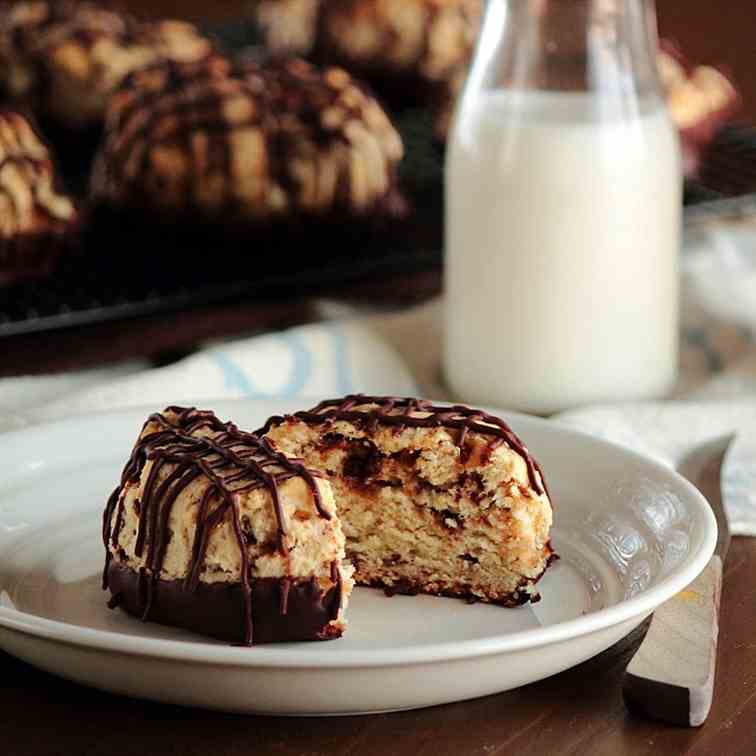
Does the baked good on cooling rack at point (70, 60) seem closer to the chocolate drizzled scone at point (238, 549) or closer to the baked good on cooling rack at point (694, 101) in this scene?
the baked good on cooling rack at point (694, 101)

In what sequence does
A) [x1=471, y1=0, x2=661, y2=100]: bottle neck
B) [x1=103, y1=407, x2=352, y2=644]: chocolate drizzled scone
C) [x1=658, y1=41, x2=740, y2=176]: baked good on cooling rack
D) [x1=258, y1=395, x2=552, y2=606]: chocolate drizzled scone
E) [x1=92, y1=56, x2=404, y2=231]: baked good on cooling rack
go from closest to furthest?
[x1=103, y1=407, x2=352, y2=644]: chocolate drizzled scone < [x1=258, y1=395, x2=552, y2=606]: chocolate drizzled scone < [x1=471, y1=0, x2=661, y2=100]: bottle neck < [x1=92, y1=56, x2=404, y2=231]: baked good on cooling rack < [x1=658, y1=41, x2=740, y2=176]: baked good on cooling rack

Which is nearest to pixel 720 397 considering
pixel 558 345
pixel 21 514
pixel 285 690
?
pixel 558 345

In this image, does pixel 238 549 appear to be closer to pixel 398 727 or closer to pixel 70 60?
pixel 398 727

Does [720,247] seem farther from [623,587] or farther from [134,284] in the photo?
[623,587]

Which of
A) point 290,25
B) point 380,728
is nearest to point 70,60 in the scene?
point 290,25

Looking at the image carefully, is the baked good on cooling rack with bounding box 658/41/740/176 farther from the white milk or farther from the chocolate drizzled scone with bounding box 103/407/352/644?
the chocolate drizzled scone with bounding box 103/407/352/644

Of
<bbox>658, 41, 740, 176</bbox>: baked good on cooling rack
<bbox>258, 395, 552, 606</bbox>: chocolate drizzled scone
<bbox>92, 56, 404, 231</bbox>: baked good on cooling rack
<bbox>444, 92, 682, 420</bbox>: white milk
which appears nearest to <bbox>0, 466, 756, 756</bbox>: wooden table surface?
<bbox>258, 395, 552, 606</bbox>: chocolate drizzled scone
